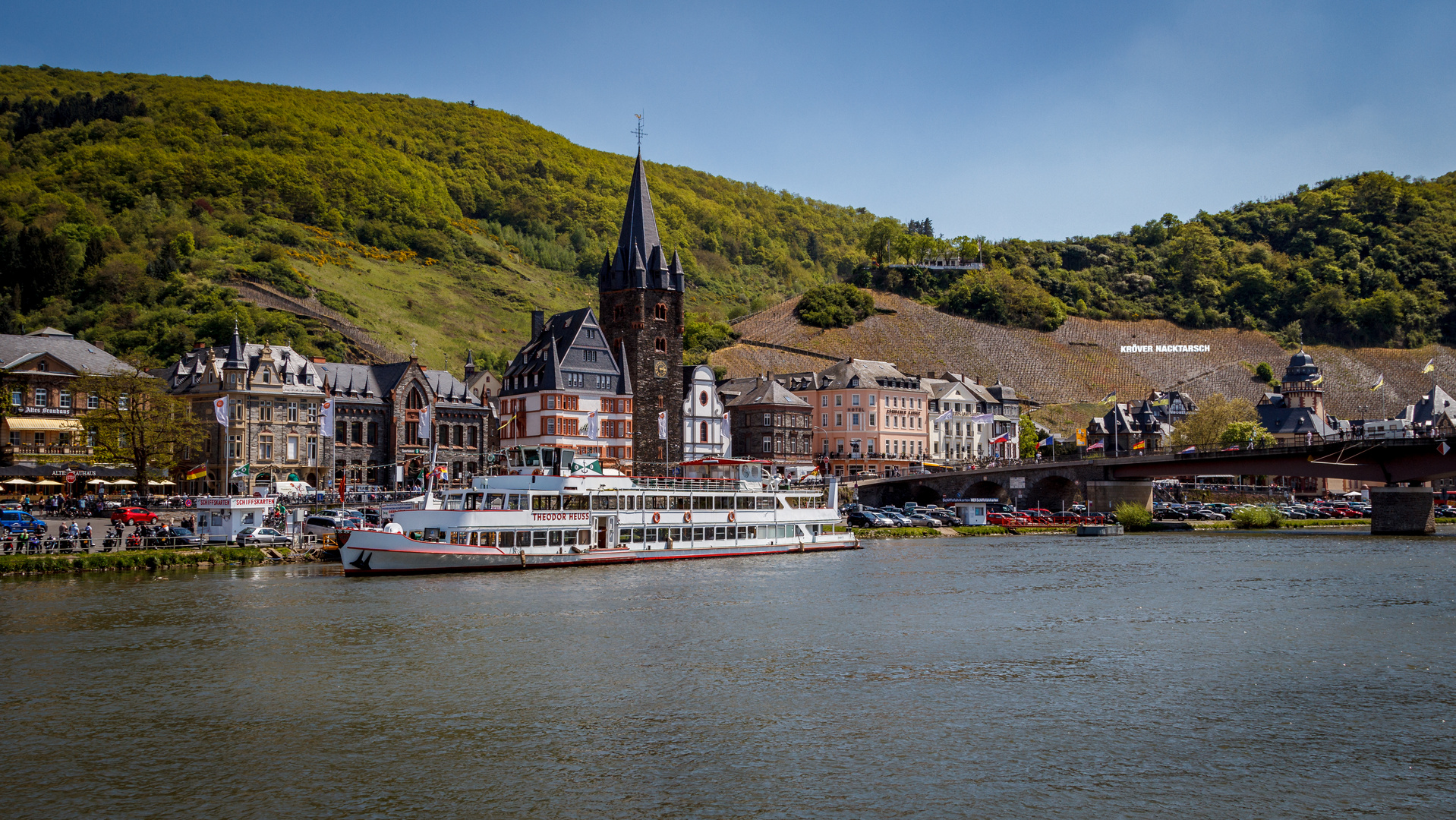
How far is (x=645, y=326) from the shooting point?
347 ft

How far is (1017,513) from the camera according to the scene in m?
99.0

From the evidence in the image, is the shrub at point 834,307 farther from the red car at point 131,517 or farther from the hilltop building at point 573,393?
the red car at point 131,517

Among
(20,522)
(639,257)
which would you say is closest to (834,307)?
(639,257)

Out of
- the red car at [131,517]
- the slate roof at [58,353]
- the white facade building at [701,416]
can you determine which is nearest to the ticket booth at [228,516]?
the red car at [131,517]

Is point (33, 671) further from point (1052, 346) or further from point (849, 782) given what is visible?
point (1052, 346)

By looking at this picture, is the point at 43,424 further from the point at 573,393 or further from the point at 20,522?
the point at 573,393

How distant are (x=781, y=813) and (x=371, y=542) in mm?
37803

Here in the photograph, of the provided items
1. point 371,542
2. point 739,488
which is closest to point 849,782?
point 371,542

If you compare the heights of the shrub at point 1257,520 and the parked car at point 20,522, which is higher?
the parked car at point 20,522

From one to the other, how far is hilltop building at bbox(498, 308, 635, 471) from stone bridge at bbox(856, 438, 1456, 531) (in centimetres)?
2319

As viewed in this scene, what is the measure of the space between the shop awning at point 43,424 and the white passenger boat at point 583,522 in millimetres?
36432

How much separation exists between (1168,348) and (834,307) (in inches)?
2452

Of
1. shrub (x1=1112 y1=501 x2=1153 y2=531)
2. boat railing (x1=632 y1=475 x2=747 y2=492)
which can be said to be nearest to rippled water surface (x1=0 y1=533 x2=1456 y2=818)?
boat railing (x1=632 y1=475 x2=747 y2=492)

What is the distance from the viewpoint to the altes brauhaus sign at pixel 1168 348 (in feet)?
625
